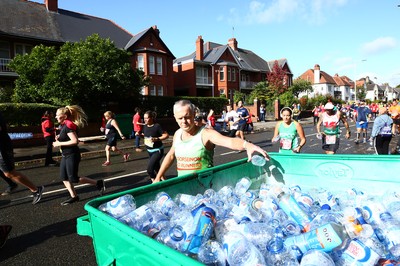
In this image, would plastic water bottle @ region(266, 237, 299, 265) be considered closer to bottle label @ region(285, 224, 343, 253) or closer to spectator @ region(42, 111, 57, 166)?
bottle label @ region(285, 224, 343, 253)

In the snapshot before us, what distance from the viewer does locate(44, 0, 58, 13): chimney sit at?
86.7 ft

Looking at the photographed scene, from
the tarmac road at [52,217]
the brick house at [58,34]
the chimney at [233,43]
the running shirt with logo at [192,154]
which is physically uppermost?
the chimney at [233,43]

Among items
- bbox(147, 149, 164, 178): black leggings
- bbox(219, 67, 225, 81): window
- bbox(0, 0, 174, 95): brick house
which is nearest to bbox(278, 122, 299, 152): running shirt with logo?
bbox(147, 149, 164, 178): black leggings

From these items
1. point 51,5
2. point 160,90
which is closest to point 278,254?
point 51,5

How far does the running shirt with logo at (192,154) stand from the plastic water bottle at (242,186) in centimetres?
43

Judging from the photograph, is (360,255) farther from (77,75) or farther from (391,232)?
(77,75)

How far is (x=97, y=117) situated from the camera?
60.1 feet

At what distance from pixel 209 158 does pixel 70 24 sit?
95.6ft

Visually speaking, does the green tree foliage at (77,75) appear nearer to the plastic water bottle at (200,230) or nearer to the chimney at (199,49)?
the plastic water bottle at (200,230)

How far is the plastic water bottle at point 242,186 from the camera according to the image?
3.20m

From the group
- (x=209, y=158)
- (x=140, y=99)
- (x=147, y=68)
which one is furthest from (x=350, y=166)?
(x=147, y=68)

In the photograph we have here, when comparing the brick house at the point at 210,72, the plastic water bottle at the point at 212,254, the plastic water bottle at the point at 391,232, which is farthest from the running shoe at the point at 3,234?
the brick house at the point at 210,72

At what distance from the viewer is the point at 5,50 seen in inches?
954

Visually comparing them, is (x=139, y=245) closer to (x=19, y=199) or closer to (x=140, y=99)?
(x=19, y=199)
